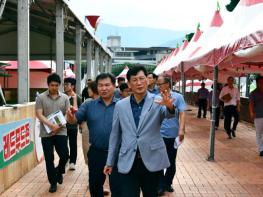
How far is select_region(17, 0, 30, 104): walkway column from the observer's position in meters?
8.48

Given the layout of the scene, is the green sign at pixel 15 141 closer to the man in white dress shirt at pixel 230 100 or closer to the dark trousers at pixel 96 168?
the dark trousers at pixel 96 168

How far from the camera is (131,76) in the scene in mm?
4336

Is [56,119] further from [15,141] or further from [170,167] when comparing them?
A: [170,167]

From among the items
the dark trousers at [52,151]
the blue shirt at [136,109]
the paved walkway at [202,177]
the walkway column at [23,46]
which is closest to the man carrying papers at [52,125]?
the dark trousers at [52,151]

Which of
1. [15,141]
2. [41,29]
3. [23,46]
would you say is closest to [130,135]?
[15,141]

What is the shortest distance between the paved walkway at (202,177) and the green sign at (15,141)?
1.48 feet

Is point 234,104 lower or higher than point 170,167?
higher

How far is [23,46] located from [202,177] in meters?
4.03

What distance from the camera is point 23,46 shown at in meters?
8.60

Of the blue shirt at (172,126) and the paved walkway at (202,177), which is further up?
the blue shirt at (172,126)

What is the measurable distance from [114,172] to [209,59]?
609cm

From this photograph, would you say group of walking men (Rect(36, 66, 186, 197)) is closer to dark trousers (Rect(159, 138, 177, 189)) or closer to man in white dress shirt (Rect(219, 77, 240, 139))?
dark trousers (Rect(159, 138, 177, 189))

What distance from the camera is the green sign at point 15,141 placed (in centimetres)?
686

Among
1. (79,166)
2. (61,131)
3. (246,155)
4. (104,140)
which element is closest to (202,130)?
(246,155)
